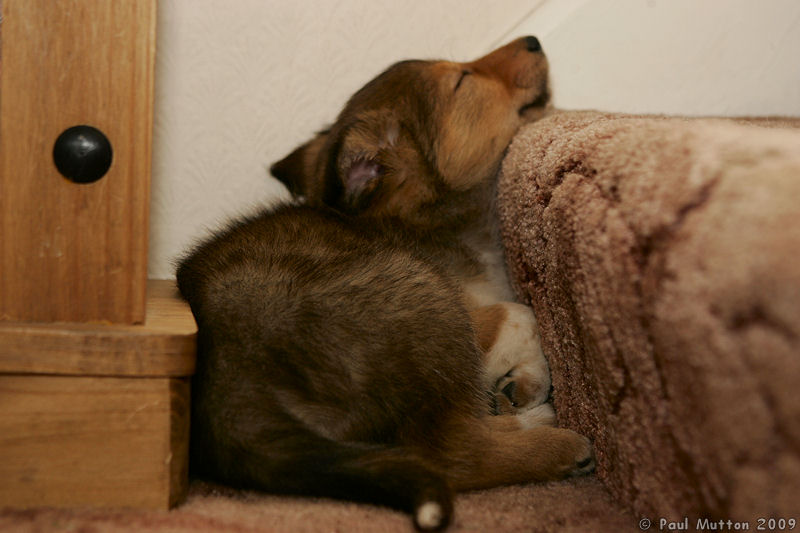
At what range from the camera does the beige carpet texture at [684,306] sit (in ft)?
2.13

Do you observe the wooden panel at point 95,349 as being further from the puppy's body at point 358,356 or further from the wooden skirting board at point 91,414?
the puppy's body at point 358,356

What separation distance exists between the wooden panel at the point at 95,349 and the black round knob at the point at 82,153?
0.70 ft

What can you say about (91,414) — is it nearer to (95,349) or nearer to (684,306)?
(95,349)

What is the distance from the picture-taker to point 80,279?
36.8 inches

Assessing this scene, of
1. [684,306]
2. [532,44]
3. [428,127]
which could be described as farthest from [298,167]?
[684,306]

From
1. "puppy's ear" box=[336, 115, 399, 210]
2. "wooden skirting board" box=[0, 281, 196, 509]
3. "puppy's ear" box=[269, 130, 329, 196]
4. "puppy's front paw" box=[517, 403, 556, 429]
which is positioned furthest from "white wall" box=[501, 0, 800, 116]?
"wooden skirting board" box=[0, 281, 196, 509]

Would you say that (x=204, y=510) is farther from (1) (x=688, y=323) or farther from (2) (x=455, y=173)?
(2) (x=455, y=173)

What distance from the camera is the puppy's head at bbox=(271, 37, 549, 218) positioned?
1770mm

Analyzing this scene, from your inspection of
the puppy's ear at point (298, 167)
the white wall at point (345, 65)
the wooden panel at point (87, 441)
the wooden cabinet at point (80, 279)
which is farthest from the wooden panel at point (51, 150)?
the white wall at point (345, 65)

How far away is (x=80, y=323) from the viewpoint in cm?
95

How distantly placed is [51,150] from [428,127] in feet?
3.68

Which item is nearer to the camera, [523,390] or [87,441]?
[87,441]

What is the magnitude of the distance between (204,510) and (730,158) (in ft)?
2.82

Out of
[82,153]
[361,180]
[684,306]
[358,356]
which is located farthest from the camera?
[361,180]
